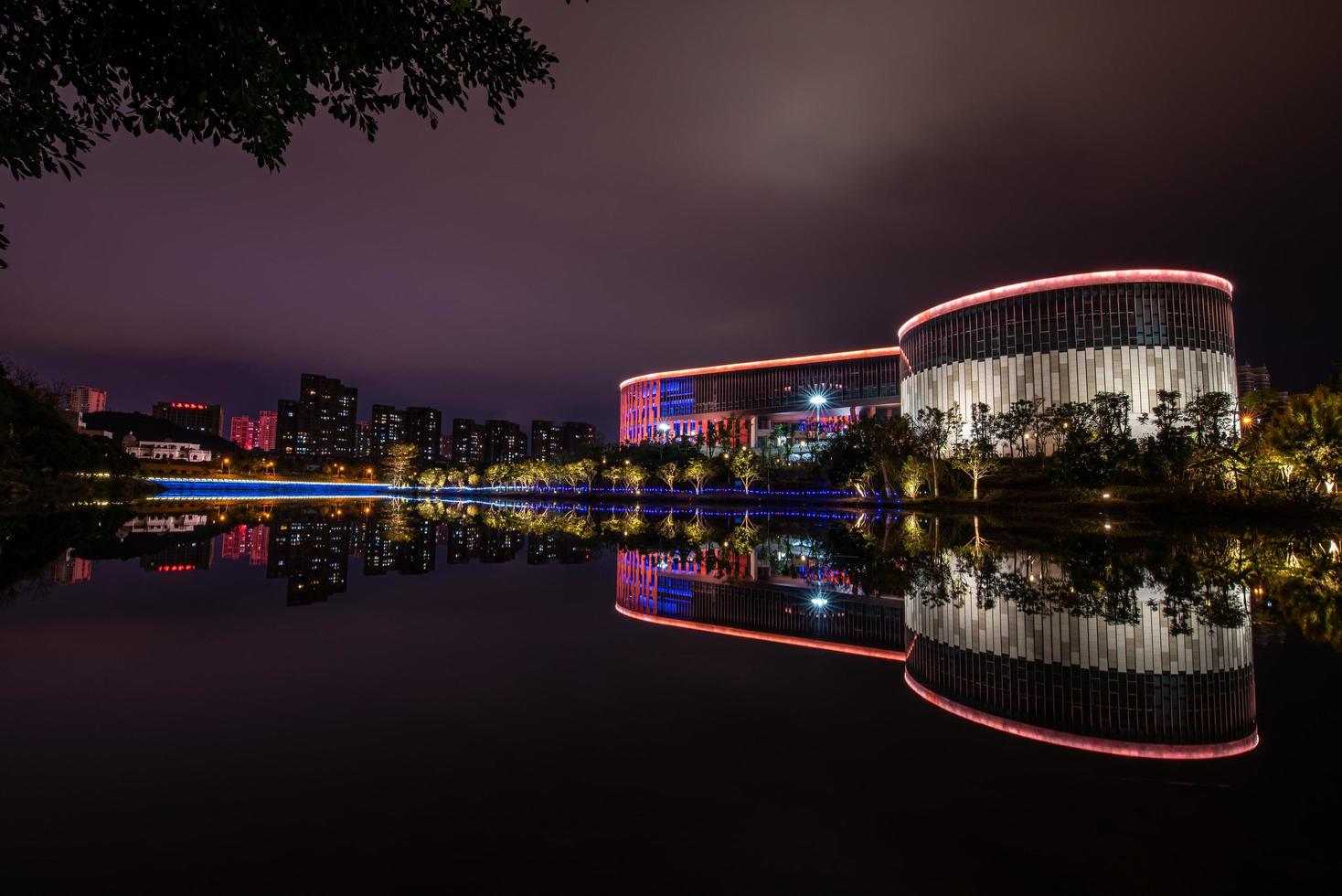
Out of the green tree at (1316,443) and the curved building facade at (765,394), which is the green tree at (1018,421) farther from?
the curved building facade at (765,394)

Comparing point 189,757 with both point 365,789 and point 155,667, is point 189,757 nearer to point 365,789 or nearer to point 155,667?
point 365,789

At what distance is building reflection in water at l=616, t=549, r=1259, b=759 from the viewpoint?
5.20 metres

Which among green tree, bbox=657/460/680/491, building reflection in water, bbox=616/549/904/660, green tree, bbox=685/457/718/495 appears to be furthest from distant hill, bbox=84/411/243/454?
building reflection in water, bbox=616/549/904/660

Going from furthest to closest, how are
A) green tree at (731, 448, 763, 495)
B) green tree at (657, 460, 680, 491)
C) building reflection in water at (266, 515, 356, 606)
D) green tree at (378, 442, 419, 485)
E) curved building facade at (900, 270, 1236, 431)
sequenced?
green tree at (378, 442, 419, 485), green tree at (657, 460, 680, 491), green tree at (731, 448, 763, 495), curved building facade at (900, 270, 1236, 431), building reflection in water at (266, 515, 356, 606)

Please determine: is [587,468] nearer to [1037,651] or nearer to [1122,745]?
[1037,651]

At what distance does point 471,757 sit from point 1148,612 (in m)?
10.1

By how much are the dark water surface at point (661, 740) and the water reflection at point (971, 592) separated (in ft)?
0.29

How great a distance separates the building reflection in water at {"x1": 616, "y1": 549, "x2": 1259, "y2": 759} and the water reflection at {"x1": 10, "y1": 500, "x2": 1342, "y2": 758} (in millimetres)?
34

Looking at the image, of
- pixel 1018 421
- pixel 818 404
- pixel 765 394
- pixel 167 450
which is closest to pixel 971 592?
pixel 1018 421

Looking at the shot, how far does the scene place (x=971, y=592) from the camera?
11.6 m

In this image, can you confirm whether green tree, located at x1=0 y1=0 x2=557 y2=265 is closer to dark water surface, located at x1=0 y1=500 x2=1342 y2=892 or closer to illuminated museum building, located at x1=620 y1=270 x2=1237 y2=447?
dark water surface, located at x1=0 y1=500 x2=1342 y2=892

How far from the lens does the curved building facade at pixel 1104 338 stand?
6588 cm

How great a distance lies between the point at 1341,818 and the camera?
11.6 ft

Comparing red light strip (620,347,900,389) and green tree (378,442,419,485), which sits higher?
red light strip (620,347,900,389)
